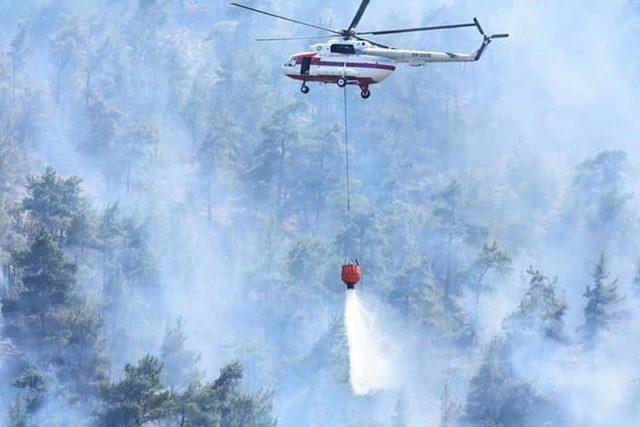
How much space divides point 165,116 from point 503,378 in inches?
2492

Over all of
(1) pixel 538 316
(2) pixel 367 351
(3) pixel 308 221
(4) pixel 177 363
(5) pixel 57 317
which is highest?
(3) pixel 308 221

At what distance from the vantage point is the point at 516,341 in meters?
108

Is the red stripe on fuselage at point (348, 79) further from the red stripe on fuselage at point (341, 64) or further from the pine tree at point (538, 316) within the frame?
the pine tree at point (538, 316)

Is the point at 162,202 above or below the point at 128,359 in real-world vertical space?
above

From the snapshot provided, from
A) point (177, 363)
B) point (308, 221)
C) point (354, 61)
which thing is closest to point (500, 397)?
point (177, 363)

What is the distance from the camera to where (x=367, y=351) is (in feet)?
413

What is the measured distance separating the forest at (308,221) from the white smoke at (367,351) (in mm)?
442

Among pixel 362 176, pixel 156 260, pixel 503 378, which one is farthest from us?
pixel 362 176

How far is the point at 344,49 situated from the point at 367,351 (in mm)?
60069

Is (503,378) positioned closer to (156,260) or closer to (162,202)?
(156,260)

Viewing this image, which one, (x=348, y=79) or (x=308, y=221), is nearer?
(x=348, y=79)

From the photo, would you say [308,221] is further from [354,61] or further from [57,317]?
[354,61]

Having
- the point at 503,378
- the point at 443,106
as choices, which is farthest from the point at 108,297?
the point at 443,106

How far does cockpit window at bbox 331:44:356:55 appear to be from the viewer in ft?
224
